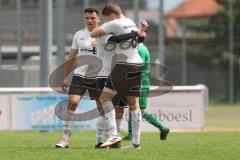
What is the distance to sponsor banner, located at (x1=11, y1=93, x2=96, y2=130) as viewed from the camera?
65.8ft

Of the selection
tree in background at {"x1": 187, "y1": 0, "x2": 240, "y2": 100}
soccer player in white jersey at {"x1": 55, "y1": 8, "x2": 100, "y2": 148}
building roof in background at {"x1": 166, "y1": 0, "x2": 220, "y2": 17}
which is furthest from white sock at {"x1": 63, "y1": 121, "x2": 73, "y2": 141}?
building roof in background at {"x1": 166, "y1": 0, "x2": 220, "y2": 17}

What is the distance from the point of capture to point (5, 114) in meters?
20.2

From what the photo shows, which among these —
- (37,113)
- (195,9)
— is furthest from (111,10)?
(195,9)

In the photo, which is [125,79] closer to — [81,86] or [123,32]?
[123,32]

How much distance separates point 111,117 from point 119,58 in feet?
2.82

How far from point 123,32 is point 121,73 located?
0.57 meters

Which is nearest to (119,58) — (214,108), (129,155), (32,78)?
(129,155)

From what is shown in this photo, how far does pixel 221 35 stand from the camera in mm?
41438

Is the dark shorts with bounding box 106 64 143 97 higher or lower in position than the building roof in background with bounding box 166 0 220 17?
lower

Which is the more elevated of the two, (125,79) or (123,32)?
(123,32)

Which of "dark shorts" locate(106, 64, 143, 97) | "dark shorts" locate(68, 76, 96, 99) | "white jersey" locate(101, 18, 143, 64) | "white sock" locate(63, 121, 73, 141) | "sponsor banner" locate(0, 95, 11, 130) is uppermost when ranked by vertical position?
"white jersey" locate(101, 18, 143, 64)

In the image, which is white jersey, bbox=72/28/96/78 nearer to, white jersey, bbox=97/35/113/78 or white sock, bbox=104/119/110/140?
white jersey, bbox=97/35/113/78

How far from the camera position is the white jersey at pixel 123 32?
11359mm

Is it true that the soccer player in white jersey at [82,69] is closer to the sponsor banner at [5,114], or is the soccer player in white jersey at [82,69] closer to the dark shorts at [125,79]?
the dark shorts at [125,79]
